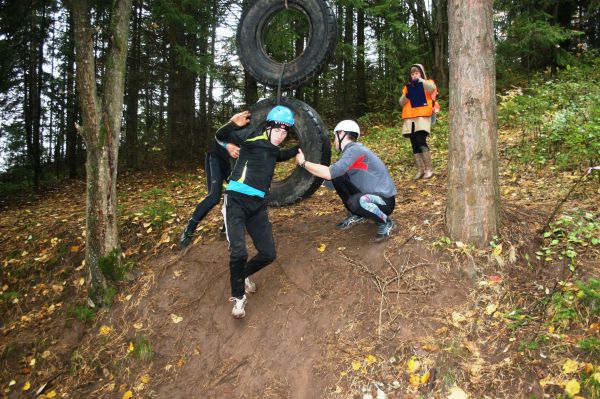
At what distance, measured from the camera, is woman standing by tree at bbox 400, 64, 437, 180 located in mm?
7148

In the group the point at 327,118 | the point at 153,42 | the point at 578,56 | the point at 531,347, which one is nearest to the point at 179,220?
the point at 531,347

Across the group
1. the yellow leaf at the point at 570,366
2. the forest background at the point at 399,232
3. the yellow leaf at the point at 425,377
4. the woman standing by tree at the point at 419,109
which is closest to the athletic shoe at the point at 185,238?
the forest background at the point at 399,232

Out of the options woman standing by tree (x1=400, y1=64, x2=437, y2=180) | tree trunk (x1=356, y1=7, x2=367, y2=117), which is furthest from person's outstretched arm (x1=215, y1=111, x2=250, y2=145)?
tree trunk (x1=356, y1=7, x2=367, y2=117)

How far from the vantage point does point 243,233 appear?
15.3 ft

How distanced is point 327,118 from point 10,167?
1450cm

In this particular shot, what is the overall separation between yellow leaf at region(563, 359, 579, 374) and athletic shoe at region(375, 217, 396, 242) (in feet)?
7.16

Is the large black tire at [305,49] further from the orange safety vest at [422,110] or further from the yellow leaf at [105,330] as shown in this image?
the yellow leaf at [105,330]

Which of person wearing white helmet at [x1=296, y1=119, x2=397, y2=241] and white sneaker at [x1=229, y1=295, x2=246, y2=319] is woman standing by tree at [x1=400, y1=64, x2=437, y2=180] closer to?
person wearing white helmet at [x1=296, y1=119, x2=397, y2=241]

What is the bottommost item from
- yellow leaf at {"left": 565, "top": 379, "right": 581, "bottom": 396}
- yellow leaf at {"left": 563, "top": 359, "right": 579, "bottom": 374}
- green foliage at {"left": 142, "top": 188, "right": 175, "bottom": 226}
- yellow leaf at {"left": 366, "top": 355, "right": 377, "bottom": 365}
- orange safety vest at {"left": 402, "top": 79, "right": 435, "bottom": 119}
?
yellow leaf at {"left": 366, "top": 355, "right": 377, "bottom": 365}

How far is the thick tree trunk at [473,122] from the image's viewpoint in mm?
4398

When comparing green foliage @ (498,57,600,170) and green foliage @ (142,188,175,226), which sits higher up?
green foliage @ (498,57,600,170)

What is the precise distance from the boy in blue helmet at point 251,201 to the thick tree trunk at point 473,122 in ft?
6.12

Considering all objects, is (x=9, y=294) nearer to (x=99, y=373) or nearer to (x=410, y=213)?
(x=99, y=373)

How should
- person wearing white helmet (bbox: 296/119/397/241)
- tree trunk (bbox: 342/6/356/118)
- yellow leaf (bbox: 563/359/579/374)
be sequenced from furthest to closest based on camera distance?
tree trunk (bbox: 342/6/356/118), person wearing white helmet (bbox: 296/119/397/241), yellow leaf (bbox: 563/359/579/374)
